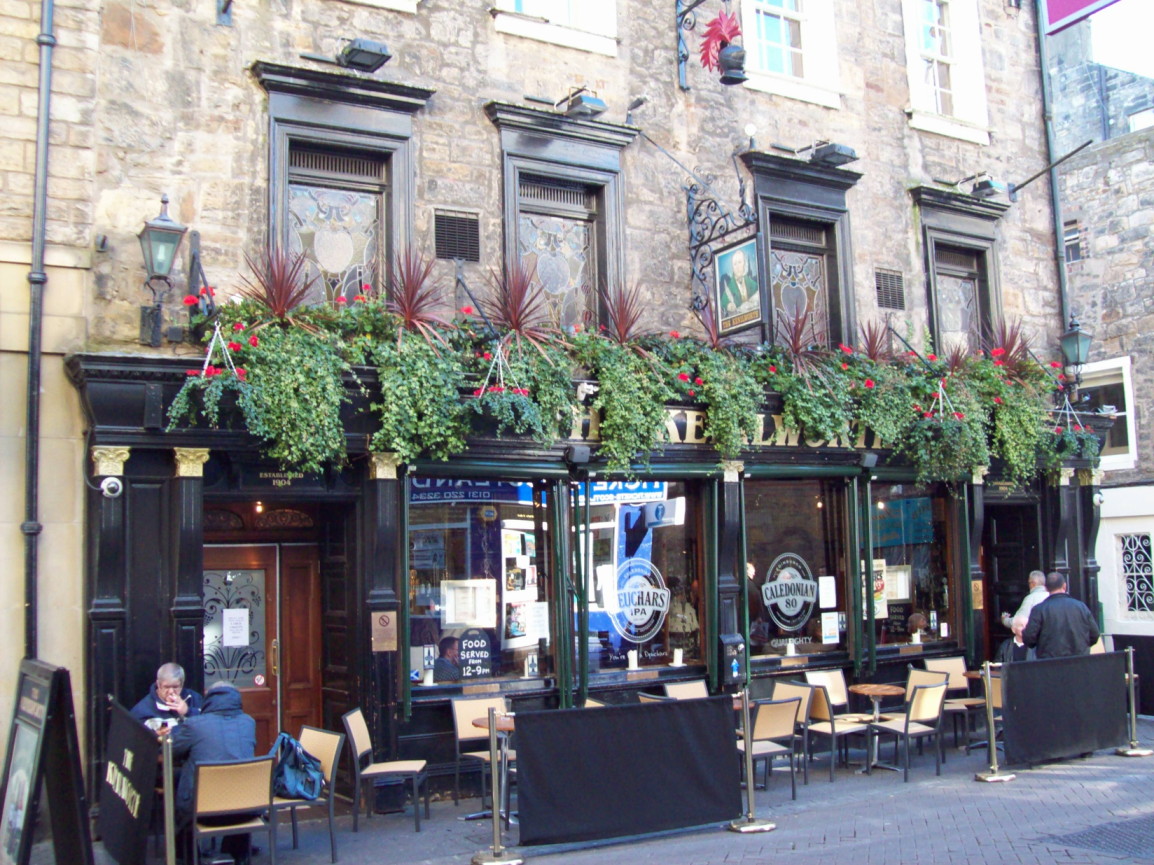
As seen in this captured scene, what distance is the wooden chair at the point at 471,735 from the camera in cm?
971

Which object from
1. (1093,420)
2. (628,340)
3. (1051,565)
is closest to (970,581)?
(1051,565)

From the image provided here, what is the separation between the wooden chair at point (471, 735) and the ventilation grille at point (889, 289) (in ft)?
22.1

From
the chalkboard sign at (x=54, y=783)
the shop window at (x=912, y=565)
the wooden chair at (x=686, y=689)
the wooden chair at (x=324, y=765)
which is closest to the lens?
the chalkboard sign at (x=54, y=783)

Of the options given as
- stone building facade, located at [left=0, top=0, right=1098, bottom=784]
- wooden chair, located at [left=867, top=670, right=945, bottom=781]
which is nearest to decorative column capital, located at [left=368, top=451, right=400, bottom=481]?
stone building facade, located at [left=0, top=0, right=1098, bottom=784]

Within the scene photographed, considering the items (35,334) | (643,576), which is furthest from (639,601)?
(35,334)

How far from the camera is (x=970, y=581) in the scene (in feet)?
44.8

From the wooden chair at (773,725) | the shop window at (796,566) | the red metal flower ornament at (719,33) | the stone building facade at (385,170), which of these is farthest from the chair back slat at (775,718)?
the red metal flower ornament at (719,33)

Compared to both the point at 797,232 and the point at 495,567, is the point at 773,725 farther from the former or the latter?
the point at 797,232

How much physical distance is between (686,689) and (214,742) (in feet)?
16.2

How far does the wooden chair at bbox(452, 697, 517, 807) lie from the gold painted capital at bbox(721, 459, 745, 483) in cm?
326

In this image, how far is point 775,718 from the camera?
9789 mm

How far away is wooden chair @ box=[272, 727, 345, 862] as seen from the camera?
8.10m

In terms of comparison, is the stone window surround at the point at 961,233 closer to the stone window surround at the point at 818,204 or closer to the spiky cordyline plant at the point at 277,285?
the stone window surround at the point at 818,204

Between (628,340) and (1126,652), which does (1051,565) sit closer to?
(1126,652)
